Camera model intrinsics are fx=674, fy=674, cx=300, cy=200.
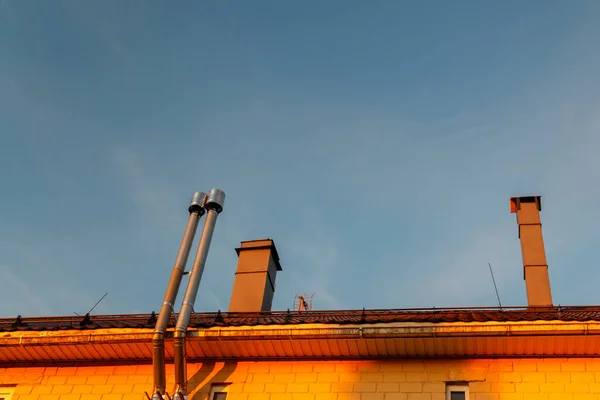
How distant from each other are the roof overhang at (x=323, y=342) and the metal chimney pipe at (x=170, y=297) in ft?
1.43

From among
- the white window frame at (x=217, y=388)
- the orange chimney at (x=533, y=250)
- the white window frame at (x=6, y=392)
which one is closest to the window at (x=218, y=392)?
the white window frame at (x=217, y=388)

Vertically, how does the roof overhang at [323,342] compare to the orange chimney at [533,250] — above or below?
below

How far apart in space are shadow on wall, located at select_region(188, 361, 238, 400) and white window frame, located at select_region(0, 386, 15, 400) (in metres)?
4.13

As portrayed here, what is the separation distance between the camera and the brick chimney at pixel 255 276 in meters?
16.1

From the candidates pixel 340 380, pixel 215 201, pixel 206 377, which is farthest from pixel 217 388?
pixel 215 201

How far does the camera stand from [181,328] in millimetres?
13594

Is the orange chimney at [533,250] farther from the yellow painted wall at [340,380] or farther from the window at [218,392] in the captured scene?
the window at [218,392]

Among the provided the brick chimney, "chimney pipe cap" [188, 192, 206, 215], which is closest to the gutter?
the brick chimney

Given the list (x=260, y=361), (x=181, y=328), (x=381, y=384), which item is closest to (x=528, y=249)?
(x=381, y=384)

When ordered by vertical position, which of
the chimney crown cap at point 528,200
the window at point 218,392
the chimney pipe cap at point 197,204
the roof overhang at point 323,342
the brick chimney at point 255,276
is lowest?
the window at point 218,392

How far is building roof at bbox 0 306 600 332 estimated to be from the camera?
12.9 meters

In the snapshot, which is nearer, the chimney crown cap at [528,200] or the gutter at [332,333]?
the gutter at [332,333]

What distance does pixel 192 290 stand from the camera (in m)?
14.5

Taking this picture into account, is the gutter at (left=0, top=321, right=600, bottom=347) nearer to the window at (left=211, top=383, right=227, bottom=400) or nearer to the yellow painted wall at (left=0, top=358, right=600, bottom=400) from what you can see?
the yellow painted wall at (left=0, top=358, right=600, bottom=400)
